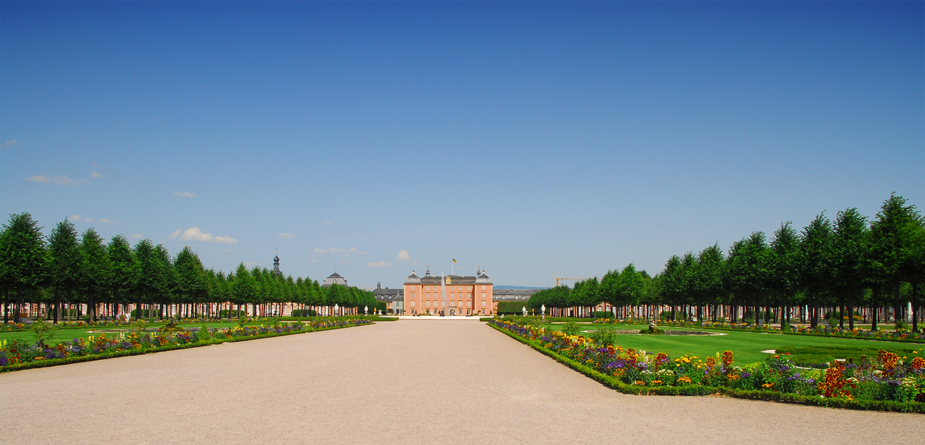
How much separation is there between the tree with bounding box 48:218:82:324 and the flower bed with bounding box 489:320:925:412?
53949mm

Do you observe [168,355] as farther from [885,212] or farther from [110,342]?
[885,212]

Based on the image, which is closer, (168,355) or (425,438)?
(425,438)

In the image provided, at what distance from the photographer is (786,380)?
13586 millimetres

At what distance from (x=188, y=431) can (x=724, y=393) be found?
38.8ft

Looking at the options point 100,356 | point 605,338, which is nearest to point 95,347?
point 100,356

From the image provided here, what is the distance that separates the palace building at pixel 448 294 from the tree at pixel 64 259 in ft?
355

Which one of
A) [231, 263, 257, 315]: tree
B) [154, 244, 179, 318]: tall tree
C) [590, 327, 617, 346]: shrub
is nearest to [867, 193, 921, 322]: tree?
[590, 327, 617, 346]: shrub

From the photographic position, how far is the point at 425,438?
985cm

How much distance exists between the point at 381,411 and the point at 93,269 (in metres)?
55.2

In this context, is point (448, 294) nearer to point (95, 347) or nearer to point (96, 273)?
point (96, 273)

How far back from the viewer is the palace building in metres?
162

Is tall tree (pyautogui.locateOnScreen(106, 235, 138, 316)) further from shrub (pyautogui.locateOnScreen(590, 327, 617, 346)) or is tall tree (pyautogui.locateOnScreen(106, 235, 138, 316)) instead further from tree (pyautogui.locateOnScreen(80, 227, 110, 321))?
shrub (pyautogui.locateOnScreen(590, 327, 617, 346))

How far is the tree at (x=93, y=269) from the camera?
5541 centimetres

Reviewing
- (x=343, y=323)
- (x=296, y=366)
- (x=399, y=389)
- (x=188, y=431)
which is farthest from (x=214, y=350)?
(x=343, y=323)
